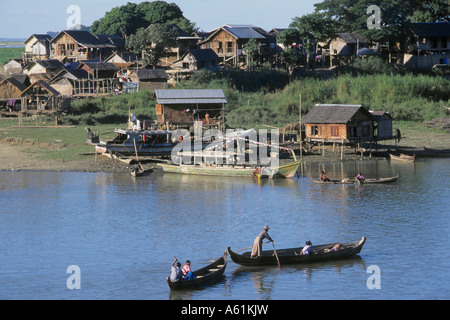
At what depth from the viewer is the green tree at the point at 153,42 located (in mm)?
90062

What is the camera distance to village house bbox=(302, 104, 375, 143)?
54.7m

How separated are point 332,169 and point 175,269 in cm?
2757

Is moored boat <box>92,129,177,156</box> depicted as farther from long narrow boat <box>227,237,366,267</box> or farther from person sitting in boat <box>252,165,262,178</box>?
long narrow boat <box>227,237,366,267</box>

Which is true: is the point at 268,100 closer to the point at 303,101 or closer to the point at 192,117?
the point at 303,101

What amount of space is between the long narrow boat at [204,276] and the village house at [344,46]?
68687mm

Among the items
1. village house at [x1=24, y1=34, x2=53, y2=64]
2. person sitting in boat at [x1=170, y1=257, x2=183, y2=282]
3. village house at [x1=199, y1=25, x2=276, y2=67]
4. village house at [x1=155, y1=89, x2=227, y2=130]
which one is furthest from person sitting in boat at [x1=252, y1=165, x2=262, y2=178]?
village house at [x1=24, y1=34, x2=53, y2=64]

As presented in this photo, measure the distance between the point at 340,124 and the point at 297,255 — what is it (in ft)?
85.6

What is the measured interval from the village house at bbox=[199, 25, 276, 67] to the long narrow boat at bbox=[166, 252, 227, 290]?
64143 millimetres

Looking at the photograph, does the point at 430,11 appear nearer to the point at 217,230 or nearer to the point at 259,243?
the point at 217,230

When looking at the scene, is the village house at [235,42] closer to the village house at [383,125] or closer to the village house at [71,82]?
the village house at [71,82]

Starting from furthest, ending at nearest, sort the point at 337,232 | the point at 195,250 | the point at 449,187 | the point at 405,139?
the point at 405,139 → the point at 449,187 → the point at 337,232 → the point at 195,250

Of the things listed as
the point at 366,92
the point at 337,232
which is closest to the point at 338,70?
the point at 366,92

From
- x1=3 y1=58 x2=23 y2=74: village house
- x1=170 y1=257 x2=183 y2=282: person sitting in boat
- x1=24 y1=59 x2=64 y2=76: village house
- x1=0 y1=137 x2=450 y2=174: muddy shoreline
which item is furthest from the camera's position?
x1=3 y1=58 x2=23 y2=74: village house

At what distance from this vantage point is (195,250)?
33031 mm
